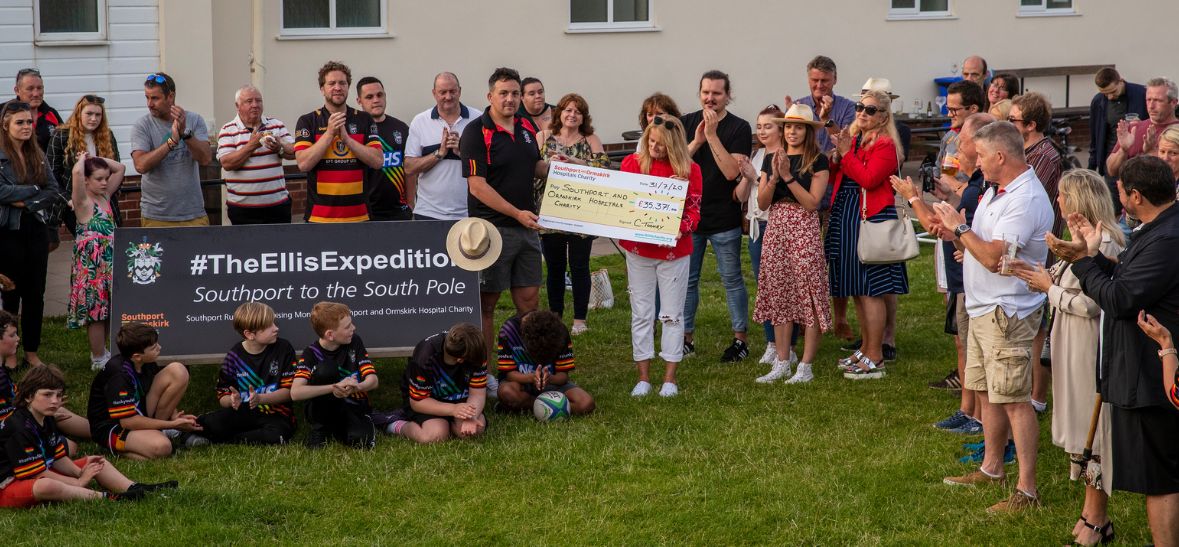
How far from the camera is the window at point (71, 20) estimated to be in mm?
14055

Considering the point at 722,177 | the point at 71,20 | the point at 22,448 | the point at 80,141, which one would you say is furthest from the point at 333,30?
the point at 22,448

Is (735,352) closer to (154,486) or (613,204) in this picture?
(613,204)

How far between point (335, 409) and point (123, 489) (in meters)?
1.36

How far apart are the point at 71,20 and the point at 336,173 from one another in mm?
7225

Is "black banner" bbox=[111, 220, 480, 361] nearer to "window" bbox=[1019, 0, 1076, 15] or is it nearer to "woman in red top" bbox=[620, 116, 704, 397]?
"woman in red top" bbox=[620, 116, 704, 397]

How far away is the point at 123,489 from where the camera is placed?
620 cm

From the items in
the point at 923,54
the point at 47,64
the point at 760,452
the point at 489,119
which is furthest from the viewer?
the point at 923,54

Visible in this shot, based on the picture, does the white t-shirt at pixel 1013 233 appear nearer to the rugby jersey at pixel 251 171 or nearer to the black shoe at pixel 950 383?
the black shoe at pixel 950 383

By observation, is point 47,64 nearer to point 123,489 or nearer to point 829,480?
point 123,489

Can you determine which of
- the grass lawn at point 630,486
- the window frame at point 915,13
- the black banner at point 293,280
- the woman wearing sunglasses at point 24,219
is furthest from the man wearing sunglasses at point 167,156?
the window frame at point 915,13

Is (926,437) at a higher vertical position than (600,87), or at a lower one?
lower

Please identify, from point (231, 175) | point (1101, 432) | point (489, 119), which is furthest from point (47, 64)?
point (1101, 432)

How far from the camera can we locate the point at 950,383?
836 cm

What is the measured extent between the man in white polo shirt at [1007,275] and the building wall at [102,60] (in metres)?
10.9
